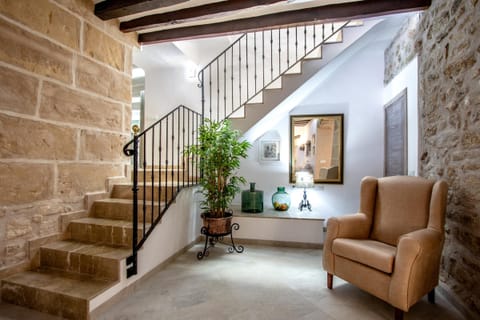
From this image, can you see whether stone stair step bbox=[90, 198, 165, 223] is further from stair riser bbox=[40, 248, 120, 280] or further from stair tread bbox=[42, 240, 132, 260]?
stair riser bbox=[40, 248, 120, 280]

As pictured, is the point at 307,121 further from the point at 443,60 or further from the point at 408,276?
the point at 408,276

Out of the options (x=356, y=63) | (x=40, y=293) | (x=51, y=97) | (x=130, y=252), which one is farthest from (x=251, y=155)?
(x=40, y=293)

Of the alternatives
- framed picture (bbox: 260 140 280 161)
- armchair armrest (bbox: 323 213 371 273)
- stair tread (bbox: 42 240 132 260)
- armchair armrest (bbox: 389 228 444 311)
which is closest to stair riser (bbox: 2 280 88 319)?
stair tread (bbox: 42 240 132 260)

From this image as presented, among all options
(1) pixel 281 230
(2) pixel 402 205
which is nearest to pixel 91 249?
(1) pixel 281 230

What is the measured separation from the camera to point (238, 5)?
7.86ft

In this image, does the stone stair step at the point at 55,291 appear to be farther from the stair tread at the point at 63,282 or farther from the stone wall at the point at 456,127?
the stone wall at the point at 456,127

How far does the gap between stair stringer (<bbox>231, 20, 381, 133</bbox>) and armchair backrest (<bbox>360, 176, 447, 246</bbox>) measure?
1.55 metres

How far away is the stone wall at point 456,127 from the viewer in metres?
1.75

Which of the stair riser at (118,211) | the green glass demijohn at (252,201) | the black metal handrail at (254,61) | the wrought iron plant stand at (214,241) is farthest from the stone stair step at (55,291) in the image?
the black metal handrail at (254,61)

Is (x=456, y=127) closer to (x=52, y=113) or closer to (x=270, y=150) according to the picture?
(x=270, y=150)

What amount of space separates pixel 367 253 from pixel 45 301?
244 centimetres

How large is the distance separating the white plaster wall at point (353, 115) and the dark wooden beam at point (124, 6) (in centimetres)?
260

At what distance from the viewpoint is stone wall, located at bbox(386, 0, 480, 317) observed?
175cm

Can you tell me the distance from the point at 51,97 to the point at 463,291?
386 centimetres
